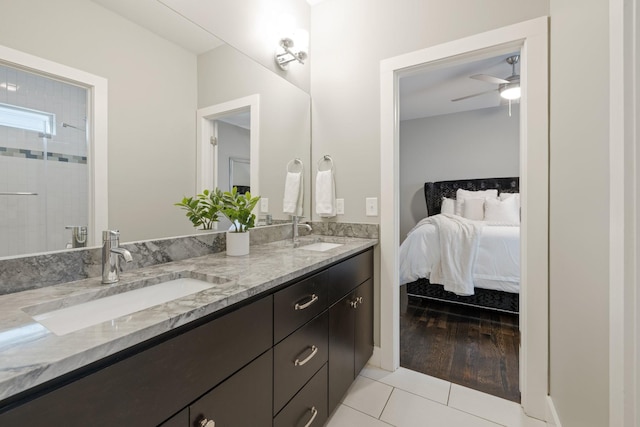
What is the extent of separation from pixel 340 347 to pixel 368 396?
0.45 m

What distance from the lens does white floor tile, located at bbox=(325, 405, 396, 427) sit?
1.40 metres

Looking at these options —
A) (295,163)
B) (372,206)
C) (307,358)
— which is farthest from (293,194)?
(307,358)

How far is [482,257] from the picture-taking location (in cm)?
273

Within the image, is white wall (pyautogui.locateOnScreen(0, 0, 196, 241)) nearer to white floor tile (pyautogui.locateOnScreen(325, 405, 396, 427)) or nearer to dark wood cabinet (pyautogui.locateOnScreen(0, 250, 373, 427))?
dark wood cabinet (pyautogui.locateOnScreen(0, 250, 373, 427))

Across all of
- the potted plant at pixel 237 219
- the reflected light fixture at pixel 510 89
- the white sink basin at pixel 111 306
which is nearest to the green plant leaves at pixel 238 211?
the potted plant at pixel 237 219

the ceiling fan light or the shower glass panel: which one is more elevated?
the ceiling fan light

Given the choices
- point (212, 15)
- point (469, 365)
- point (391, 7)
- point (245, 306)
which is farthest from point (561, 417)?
point (212, 15)

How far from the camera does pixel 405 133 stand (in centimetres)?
519

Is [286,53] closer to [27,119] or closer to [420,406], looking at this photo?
[27,119]

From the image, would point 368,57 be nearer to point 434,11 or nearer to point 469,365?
point 434,11

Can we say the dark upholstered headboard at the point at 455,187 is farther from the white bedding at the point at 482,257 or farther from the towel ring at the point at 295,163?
the towel ring at the point at 295,163

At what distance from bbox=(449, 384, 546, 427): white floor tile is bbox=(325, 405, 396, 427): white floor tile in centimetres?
47

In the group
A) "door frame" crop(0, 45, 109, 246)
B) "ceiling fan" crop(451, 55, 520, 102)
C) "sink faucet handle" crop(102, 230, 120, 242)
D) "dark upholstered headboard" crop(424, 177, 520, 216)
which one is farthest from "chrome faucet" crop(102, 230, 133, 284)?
"dark upholstered headboard" crop(424, 177, 520, 216)

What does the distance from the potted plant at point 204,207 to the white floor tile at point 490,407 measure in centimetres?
165
